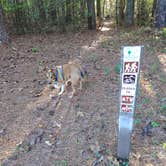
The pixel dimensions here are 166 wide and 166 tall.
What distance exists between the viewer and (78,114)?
11.3ft

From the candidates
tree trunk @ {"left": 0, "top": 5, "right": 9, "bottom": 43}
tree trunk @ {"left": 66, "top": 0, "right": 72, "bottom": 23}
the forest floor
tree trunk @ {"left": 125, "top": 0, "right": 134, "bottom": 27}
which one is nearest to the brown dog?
the forest floor

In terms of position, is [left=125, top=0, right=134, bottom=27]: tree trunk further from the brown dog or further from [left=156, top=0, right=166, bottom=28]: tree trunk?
the brown dog

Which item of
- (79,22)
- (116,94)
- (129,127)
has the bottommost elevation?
(116,94)

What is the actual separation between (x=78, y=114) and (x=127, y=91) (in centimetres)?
142

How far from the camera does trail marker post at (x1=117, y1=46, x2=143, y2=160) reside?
2031 millimetres

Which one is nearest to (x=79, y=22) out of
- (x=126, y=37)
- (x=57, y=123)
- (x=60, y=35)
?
(x=60, y=35)

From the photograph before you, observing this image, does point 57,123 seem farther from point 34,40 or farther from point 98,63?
point 34,40

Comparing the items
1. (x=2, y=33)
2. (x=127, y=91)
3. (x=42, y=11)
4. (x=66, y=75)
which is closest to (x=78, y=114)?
(x=66, y=75)

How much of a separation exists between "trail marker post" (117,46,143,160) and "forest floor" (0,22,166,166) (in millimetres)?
267

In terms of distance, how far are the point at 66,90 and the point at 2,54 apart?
304 cm

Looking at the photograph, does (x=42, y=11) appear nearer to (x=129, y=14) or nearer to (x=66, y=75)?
(x=129, y=14)

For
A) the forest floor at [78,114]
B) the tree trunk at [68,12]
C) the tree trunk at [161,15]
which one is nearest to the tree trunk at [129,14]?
the tree trunk at [68,12]

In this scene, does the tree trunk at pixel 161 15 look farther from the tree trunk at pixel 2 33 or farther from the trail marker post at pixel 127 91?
the trail marker post at pixel 127 91

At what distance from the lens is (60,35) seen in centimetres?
858
